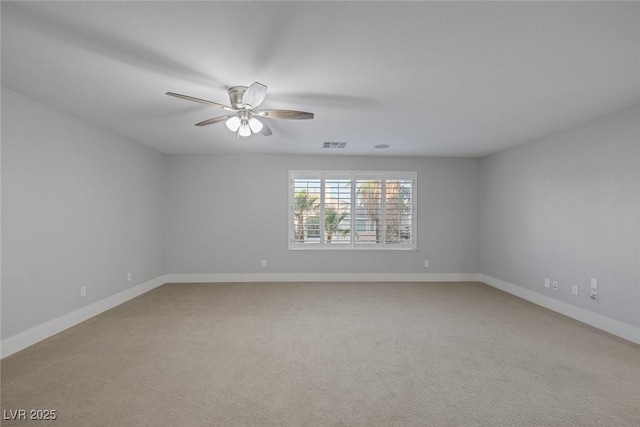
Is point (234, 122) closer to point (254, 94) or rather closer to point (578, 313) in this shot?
point (254, 94)

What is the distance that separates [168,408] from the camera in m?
2.04

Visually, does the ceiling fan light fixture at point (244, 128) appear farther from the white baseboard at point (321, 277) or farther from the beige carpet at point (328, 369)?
the white baseboard at point (321, 277)

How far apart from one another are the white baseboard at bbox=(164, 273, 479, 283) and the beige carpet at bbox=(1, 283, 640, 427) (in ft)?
5.26

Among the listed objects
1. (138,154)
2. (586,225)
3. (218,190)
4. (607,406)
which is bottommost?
(607,406)

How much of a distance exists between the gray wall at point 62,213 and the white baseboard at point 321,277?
3.27ft

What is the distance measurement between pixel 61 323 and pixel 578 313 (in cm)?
607

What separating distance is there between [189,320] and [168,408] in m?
1.79

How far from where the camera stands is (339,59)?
227 centimetres

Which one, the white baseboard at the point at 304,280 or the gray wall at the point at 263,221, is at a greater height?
the gray wall at the point at 263,221

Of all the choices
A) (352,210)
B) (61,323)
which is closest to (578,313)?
(352,210)

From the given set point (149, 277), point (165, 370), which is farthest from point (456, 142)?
point (149, 277)

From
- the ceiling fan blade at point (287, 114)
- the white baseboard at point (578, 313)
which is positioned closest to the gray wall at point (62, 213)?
the ceiling fan blade at point (287, 114)

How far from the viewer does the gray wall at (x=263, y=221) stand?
229 inches

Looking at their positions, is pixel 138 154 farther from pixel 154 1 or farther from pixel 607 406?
pixel 607 406
